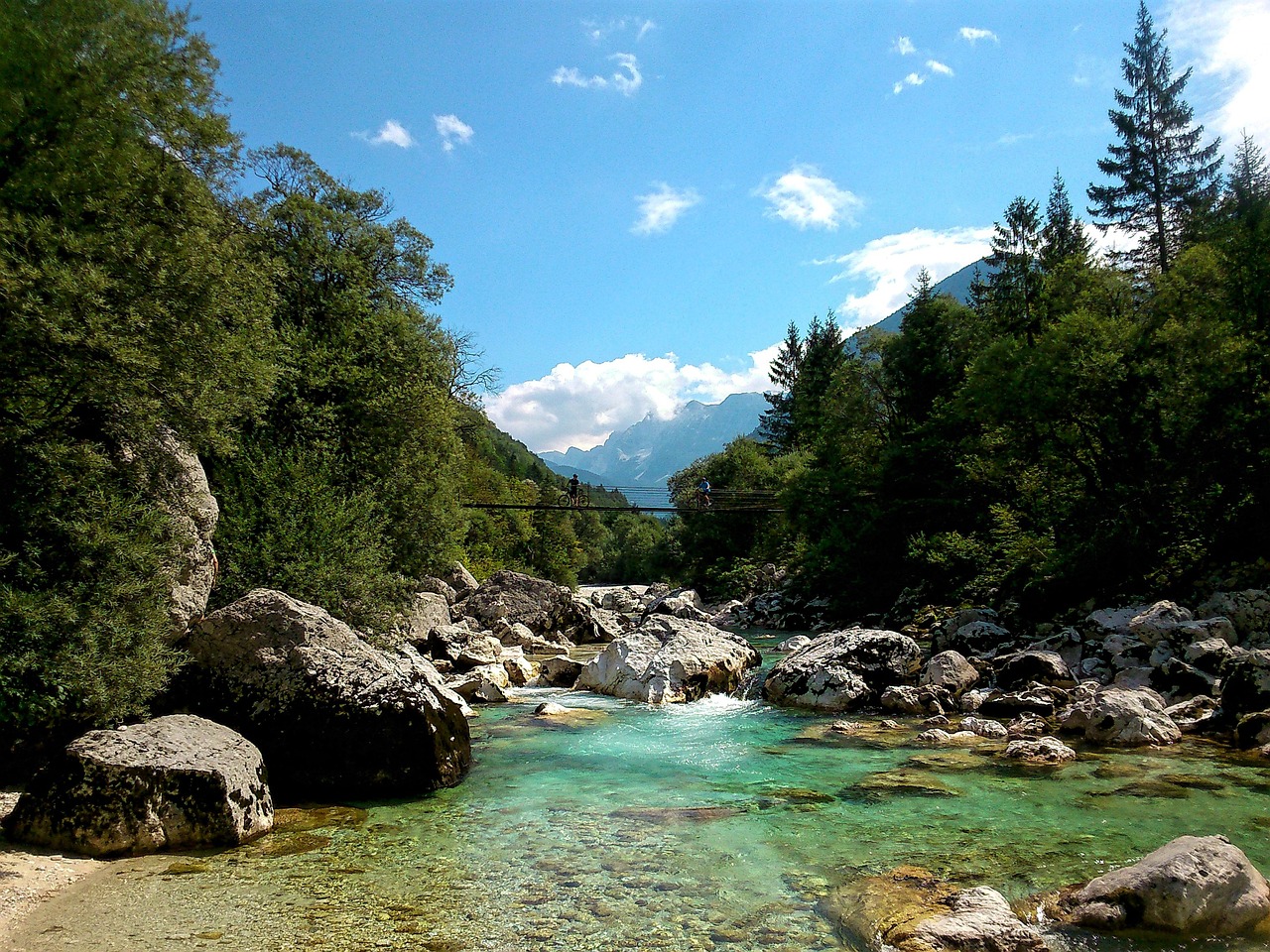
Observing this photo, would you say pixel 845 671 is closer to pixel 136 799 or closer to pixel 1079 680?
pixel 1079 680

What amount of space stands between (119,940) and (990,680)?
43.7 ft

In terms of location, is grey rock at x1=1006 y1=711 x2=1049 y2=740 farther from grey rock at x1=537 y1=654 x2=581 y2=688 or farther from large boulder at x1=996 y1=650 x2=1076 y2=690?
grey rock at x1=537 y1=654 x2=581 y2=688

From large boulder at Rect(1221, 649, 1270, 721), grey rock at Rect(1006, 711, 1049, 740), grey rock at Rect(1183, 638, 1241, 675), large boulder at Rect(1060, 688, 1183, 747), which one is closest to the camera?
large boulder at Rect(1060, 688, 1183, 747)

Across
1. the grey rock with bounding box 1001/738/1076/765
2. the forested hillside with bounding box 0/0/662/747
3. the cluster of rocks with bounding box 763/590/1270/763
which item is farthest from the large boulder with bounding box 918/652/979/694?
the forested hillside with bounding box 0/0/662/747

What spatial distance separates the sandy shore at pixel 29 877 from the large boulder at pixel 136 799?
0.61 ft

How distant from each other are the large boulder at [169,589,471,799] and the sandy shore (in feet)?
7.12

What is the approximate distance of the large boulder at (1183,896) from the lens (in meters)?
4.71

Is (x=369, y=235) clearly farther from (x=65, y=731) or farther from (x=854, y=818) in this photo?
(x=854, y=818)

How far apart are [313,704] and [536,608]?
18540 mm

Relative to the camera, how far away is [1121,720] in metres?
9.84

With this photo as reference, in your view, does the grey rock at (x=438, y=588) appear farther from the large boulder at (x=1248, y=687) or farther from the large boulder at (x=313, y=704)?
the large boulder at (x=1248, y=687)

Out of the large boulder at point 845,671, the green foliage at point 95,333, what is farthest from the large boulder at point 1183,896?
the large boulder at point 845,671

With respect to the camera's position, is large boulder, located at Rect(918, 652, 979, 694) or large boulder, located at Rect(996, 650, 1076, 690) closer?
large boulder, located at Rect(996, 650, 1076, 690)

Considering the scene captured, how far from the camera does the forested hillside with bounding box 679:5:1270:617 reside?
16891 millimetres
